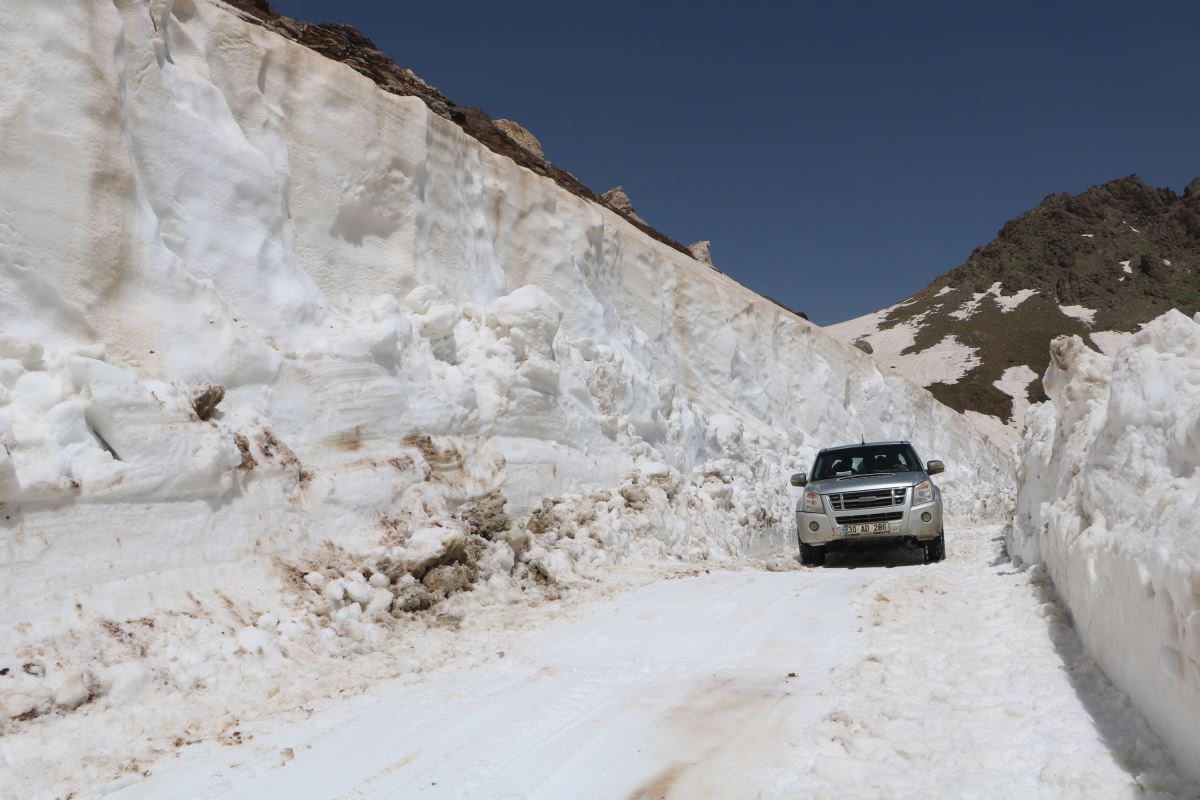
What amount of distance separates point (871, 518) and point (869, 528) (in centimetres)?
12

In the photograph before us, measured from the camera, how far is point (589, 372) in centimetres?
1233

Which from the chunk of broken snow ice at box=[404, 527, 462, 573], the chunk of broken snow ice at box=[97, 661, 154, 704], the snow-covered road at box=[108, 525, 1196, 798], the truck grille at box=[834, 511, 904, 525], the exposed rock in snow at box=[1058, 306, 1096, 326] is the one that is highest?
the exposed rock in snow at box=[1058, 306, 1096, 326]

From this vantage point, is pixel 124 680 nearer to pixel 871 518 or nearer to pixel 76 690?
pixel 76 690

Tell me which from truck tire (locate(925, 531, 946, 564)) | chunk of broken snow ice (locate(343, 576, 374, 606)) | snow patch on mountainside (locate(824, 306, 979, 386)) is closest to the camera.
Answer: chunk of broken snow ice (locate(343, 576, 374, 606))

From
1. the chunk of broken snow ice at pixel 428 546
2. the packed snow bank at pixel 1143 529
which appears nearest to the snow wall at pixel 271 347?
the chunk of broken snow ice at pixel 428 546

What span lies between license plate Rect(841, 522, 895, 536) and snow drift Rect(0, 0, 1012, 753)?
2.11m

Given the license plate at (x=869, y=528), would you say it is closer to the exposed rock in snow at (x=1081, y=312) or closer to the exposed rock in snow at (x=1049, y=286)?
the exposed rock in snow at (x=1049, y=286)

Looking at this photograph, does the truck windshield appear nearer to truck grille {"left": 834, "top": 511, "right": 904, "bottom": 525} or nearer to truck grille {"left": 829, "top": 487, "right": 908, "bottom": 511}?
truck grille {"left": 829, "top": 487, "right": 908, "bottom": 511}

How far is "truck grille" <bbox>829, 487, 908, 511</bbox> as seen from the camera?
32.7ft

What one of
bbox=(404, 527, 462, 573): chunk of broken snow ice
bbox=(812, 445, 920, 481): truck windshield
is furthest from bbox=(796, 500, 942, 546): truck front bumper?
bbox=(404, 527, 462, 573): chunk of broken snow ice

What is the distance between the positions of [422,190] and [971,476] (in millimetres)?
26061

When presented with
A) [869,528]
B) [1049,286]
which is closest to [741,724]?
[869,528]

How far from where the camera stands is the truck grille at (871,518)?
9919 millimetres

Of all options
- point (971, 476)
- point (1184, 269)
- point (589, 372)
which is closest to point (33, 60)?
point (589, 372)
